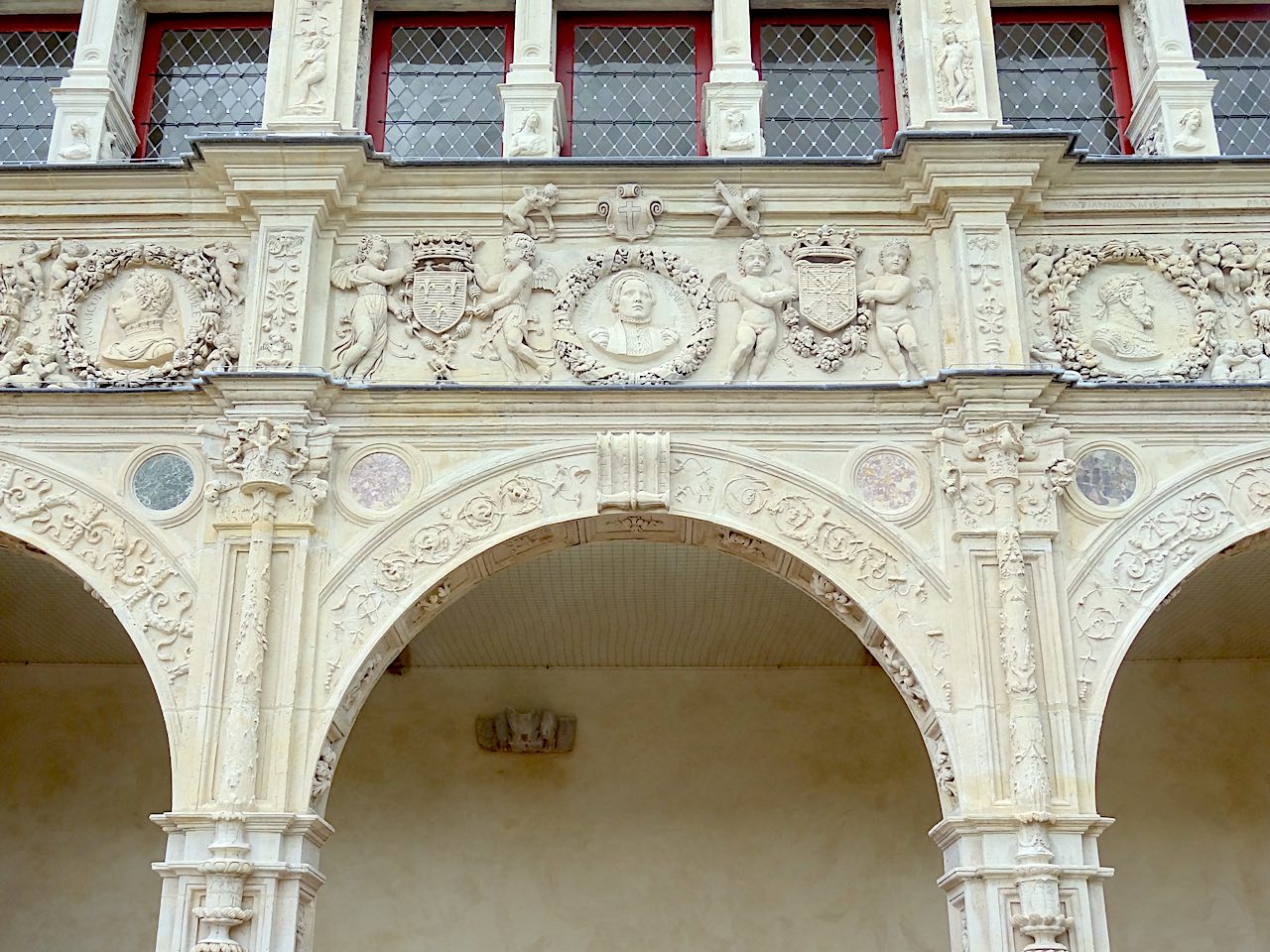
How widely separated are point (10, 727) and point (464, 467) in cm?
540

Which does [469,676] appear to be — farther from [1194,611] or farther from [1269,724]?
[1269,724]

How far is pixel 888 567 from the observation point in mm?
8305

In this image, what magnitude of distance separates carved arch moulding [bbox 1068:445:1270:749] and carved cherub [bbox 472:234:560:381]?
343 cm

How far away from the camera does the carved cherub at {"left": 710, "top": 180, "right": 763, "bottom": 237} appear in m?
9.09

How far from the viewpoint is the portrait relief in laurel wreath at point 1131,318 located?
8.86 meters

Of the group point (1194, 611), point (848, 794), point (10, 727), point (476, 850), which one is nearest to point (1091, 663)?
point (1194, 611)

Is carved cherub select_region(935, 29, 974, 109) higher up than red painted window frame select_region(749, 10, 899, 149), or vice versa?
red painted window frame select_region(749, 10, 899, 149)

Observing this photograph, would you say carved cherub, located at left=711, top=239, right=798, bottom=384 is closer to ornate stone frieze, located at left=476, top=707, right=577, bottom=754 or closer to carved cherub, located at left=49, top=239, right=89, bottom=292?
ornate stone frieze, located at left=476, top=707, right=577, bottom=754

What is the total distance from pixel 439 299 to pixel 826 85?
10.4 ft

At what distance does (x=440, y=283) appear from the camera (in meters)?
9.07

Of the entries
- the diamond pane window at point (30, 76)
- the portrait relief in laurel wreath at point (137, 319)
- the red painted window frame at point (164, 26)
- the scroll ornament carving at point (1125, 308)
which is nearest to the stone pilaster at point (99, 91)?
the red painted window frame at point (164, 26)

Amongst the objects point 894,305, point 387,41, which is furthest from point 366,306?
point 894,305

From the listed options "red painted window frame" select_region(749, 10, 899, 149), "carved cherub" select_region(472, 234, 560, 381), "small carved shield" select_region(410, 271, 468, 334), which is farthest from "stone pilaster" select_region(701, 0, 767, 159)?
"small carved shield" select_region(410, 271, 468, 334)

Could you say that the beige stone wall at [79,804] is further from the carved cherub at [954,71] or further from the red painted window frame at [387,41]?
the carved cherub at [954,71]
